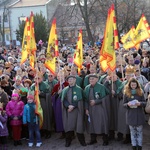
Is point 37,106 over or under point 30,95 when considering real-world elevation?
under

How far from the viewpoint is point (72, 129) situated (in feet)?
23.6

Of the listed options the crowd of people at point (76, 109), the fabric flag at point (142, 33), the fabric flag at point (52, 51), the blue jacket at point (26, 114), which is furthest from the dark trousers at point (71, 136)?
the fabric flag at point (142, 33)

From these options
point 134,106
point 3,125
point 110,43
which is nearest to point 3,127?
point 3,125

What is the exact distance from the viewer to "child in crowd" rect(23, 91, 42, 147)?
7367mm

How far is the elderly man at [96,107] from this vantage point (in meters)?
7.07

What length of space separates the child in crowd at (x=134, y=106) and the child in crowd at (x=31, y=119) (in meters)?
2.30

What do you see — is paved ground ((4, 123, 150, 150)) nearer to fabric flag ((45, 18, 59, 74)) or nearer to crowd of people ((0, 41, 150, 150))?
crowd of people ((0, 41, 150, 150))

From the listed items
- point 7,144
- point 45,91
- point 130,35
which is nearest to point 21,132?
point 7,144

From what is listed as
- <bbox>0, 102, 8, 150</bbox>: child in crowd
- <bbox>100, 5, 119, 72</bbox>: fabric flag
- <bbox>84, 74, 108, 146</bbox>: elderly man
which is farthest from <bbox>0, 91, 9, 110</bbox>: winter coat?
<bbox>100, 5, 119, 72</bbox>: fabric flag

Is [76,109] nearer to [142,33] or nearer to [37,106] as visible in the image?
[37,106]

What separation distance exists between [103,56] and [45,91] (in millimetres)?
1759

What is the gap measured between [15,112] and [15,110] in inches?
1.9

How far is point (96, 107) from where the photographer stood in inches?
281

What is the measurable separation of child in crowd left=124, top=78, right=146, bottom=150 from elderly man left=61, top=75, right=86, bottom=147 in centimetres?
119
